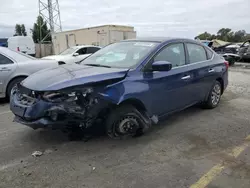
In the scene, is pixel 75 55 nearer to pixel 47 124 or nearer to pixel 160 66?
pixel 160 66

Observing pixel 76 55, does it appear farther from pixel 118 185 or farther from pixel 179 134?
pixel 118 185

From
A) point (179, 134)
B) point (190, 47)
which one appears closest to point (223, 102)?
point (190, 47)

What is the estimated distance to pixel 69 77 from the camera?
11.5 feet

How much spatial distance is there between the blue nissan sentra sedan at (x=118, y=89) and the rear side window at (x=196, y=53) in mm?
24

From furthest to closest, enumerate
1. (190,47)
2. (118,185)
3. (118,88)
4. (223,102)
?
(223,102)
(190,47)
(118,88)
(118,185)

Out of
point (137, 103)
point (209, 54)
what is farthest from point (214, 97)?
point (137, 103)

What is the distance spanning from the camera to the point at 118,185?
9.18 feet

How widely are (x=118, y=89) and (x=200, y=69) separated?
2093 mm

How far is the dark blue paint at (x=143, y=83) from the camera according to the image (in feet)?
11.4

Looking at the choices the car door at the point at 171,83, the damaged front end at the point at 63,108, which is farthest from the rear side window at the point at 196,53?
the damaged front end at the point at 63,108

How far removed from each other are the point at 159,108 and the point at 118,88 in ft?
3.03

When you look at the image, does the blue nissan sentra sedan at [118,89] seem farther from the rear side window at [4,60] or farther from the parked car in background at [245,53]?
the parked car in background at [245,53]

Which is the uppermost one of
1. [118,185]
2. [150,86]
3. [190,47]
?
[190,47]

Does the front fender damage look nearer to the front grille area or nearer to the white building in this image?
the front grille area
